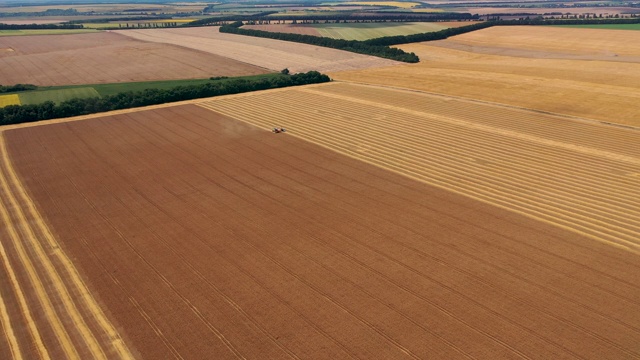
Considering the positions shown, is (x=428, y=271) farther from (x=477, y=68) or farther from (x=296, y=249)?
(x=477, y=68)

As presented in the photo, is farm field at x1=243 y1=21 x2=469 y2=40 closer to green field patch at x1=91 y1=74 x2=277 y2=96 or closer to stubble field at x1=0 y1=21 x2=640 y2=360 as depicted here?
green field patch at x1=91 y1=74 x2=277 y2=96

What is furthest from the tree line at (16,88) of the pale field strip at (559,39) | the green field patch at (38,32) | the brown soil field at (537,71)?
the pale field strip at (559,39)

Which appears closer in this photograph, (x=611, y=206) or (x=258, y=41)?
(x=611, y=206)

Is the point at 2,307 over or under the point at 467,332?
under

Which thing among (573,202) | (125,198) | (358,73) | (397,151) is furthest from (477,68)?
(125,198)

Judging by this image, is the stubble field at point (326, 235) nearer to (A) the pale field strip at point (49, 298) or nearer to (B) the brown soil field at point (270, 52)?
(A) the pale field strip at point (49, 298)

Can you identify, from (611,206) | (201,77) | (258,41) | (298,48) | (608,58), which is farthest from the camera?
(258,41)

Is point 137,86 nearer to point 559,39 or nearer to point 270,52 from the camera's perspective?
point 270,52
